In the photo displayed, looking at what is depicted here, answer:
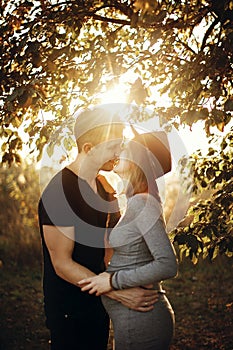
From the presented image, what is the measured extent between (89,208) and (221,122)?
0.93 meters

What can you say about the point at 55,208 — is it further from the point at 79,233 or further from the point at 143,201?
the point at 143,201

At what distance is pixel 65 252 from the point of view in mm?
3631

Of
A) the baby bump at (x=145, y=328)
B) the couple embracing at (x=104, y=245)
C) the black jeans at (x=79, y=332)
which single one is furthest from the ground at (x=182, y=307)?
the baby bump at (x=145, y=328)

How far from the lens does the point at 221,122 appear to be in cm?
375

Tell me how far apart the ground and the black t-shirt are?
2869mm

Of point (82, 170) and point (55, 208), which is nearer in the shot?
point (55, 208)

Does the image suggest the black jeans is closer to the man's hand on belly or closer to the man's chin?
the man's hand on belly

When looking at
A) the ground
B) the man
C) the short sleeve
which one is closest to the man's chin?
the man

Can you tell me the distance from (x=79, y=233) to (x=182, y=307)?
5.08 m

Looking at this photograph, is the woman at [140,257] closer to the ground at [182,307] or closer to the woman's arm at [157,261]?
the woman's arm at [157,261]

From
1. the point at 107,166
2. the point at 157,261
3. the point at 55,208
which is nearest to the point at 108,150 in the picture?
the point at 107,166

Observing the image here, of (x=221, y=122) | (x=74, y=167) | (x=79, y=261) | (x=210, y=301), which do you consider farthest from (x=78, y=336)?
(x=210, y=301)

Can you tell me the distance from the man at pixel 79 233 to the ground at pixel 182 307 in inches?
111

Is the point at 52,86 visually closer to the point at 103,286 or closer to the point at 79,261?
the point at 79,261
